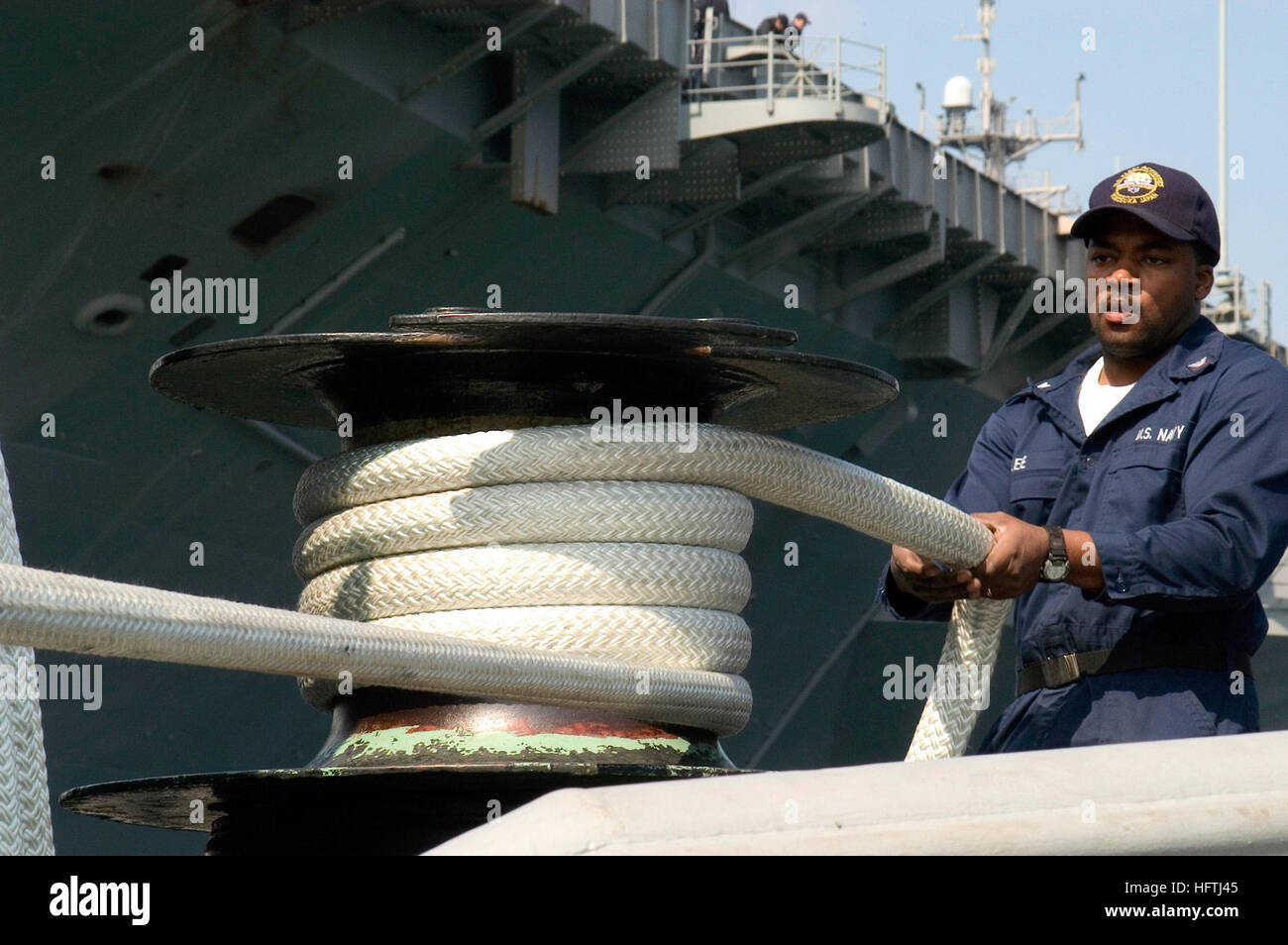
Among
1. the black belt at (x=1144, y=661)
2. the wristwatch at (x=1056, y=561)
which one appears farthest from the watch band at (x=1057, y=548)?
the black belt at (x=1144, y=661)

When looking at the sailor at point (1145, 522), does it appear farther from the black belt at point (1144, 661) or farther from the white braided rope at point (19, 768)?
Result: the white braided rope at point (19, 768)

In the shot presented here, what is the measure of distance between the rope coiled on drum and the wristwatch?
9 cm

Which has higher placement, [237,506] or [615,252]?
[615,252]

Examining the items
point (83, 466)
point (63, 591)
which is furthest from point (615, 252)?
point (63, 591)

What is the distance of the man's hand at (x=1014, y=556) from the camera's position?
9.37 ft

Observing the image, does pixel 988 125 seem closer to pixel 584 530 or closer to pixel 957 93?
pixel 957 93

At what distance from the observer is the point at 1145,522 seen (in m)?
2.97

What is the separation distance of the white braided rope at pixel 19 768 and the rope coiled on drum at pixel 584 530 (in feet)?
1.98

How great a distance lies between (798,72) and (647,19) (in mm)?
1414

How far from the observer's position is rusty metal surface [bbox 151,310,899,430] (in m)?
2.67

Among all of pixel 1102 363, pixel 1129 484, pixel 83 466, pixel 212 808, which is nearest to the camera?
pixel 212 808
